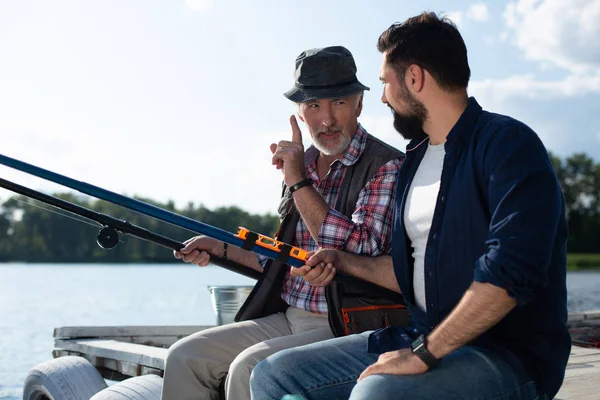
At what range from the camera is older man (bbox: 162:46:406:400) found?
3184 mm

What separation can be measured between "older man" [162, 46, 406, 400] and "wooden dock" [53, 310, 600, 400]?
1137 millimetres

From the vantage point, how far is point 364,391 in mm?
2115

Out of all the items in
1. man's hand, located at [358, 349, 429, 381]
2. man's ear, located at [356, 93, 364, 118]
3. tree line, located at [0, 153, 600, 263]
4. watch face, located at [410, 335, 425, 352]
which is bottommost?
man's hand, located at [358, 349, 429, 381]

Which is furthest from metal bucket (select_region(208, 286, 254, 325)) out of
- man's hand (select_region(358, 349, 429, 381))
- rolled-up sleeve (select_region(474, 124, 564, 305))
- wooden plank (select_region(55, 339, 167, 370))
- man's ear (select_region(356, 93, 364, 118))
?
rolled-up sleeve (select_region(474, 124, 564, 305))

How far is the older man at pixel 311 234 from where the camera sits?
318cm

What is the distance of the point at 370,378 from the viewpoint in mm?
2162

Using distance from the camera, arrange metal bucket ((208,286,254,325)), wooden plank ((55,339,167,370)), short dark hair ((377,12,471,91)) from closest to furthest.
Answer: short dark hair ((377,12,471,91)) < wooden plank ((55,339,167,370)) < metal bucket ((208,286,254,325))

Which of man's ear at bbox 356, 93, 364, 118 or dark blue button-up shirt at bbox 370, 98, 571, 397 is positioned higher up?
man's ear at bbox 356, 93, 364, 118

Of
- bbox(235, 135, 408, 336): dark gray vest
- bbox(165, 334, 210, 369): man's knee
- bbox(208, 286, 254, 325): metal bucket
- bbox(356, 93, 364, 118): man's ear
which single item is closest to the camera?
bbox(235, 135, 408, 336): dark gray vest

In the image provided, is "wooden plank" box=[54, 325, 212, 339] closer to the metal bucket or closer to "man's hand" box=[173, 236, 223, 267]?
the metal bucket

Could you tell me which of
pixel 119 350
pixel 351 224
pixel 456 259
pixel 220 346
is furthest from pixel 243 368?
pixel 119 350

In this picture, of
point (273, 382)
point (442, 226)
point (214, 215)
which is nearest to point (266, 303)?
point (273, 382)

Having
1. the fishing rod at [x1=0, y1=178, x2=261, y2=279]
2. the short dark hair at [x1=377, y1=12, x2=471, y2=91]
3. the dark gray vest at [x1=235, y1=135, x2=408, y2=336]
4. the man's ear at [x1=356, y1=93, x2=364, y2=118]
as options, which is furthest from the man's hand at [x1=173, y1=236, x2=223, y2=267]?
the short dark hair at [x1=377, y1=12, x2=471, y2=91]

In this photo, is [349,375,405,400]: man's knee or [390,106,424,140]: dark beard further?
[390,106,424,140]: dark beard
